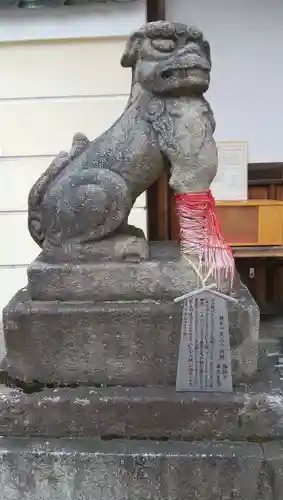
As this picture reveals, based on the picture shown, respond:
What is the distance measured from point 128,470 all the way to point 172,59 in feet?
4.47

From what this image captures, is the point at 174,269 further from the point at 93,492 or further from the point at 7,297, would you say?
the point at 7,297

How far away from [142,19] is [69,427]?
2717mm

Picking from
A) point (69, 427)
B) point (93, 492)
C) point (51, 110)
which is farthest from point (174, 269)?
point (51, 110)

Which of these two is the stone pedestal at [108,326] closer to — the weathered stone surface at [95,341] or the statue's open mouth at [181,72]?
the weathered stone surface at [95,341]

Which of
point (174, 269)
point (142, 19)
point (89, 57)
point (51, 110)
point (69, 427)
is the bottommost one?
point (69, 427)

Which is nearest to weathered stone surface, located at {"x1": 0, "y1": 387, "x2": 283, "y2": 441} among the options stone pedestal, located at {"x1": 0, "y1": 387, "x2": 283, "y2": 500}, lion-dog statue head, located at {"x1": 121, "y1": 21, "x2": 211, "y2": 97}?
stone pedestal, located at {"x1": 0, "y1": 387, "x2": 283, "y2": 500}

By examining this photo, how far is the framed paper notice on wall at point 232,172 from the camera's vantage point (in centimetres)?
371

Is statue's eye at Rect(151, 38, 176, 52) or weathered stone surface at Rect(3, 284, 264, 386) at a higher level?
statue's eye at Rect(151, 38, 176, 52)

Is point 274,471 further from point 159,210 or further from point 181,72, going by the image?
point 159,210

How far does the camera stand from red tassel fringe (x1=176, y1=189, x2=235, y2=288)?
182 centimetres

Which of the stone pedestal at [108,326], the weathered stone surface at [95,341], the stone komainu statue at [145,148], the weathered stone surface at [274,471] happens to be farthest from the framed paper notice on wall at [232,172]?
the weathered stone surface at [274,471]

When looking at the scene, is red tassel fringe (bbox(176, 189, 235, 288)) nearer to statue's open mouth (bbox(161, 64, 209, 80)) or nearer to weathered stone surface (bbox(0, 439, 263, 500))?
statue's open mouth (bbox(161, 64, 209, 80))

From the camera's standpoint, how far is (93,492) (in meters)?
1.77

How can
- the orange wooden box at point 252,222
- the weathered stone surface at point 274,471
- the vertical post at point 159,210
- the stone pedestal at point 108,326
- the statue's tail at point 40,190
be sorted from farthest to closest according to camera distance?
the vertical post at point 159,210 < the orange wooden box at point 252,222 < the statue's tail at point 40,190 < the stone pedestal at point 108,326 < the weathered stone surface at point 274,471
